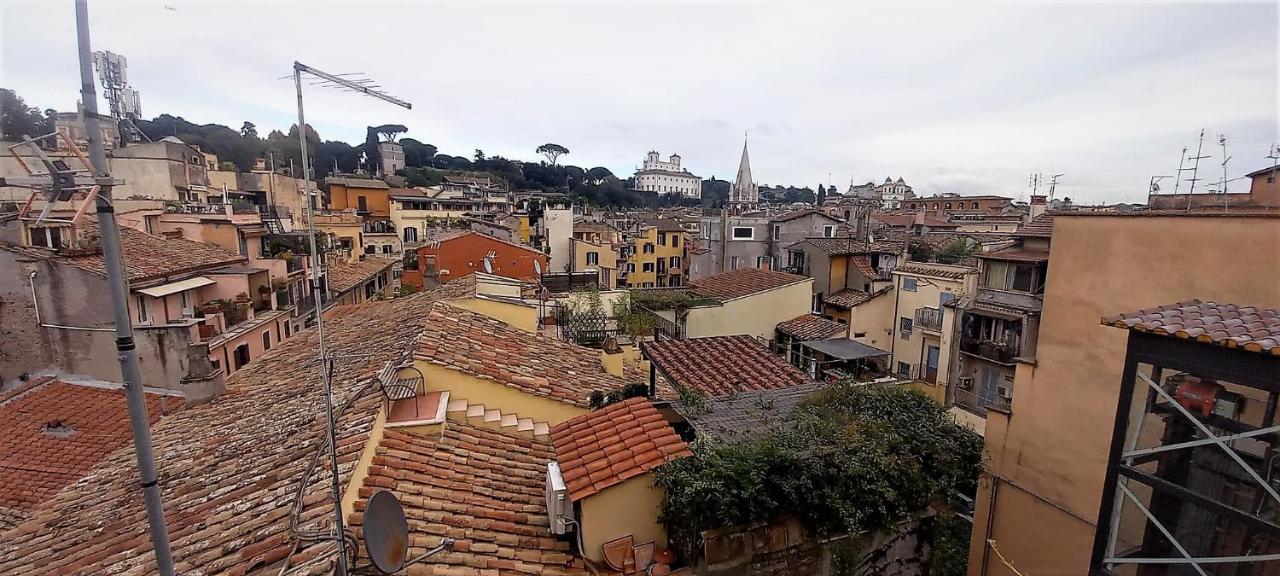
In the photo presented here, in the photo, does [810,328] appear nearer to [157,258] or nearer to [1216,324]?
[1216,324]

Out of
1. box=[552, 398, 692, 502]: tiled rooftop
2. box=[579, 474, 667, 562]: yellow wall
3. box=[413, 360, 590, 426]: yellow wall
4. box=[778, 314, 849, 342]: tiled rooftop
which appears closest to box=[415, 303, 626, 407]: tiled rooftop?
box=[413, 360, 590, 426]: yellow wall

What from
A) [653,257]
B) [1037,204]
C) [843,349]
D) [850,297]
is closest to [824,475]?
[843,349]

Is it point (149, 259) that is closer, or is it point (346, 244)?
point (149, 259)

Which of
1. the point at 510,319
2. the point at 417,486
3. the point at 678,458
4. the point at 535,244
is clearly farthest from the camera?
the point at 535,244

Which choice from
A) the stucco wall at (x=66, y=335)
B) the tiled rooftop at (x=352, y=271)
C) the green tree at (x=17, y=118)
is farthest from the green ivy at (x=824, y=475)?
the tiled rooftop at (x=352, y=271)

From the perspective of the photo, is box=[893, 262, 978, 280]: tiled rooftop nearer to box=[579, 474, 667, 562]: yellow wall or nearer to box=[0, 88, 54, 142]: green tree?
box=[579, 474, 667, 562]: yellow wall

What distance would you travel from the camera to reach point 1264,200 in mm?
9680

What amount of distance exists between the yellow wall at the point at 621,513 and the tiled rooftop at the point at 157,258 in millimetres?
13334

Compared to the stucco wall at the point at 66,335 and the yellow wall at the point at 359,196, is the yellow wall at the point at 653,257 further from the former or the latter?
the stucco wall at the point at 66,335

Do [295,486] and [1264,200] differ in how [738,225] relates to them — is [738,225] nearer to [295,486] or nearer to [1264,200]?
[1264,200]

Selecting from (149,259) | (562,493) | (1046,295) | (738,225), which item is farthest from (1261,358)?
(738,225)

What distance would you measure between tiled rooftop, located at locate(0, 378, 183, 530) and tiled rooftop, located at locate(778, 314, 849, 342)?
18.7 meters

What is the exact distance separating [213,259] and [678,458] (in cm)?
1837

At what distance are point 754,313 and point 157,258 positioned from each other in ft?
61.9
